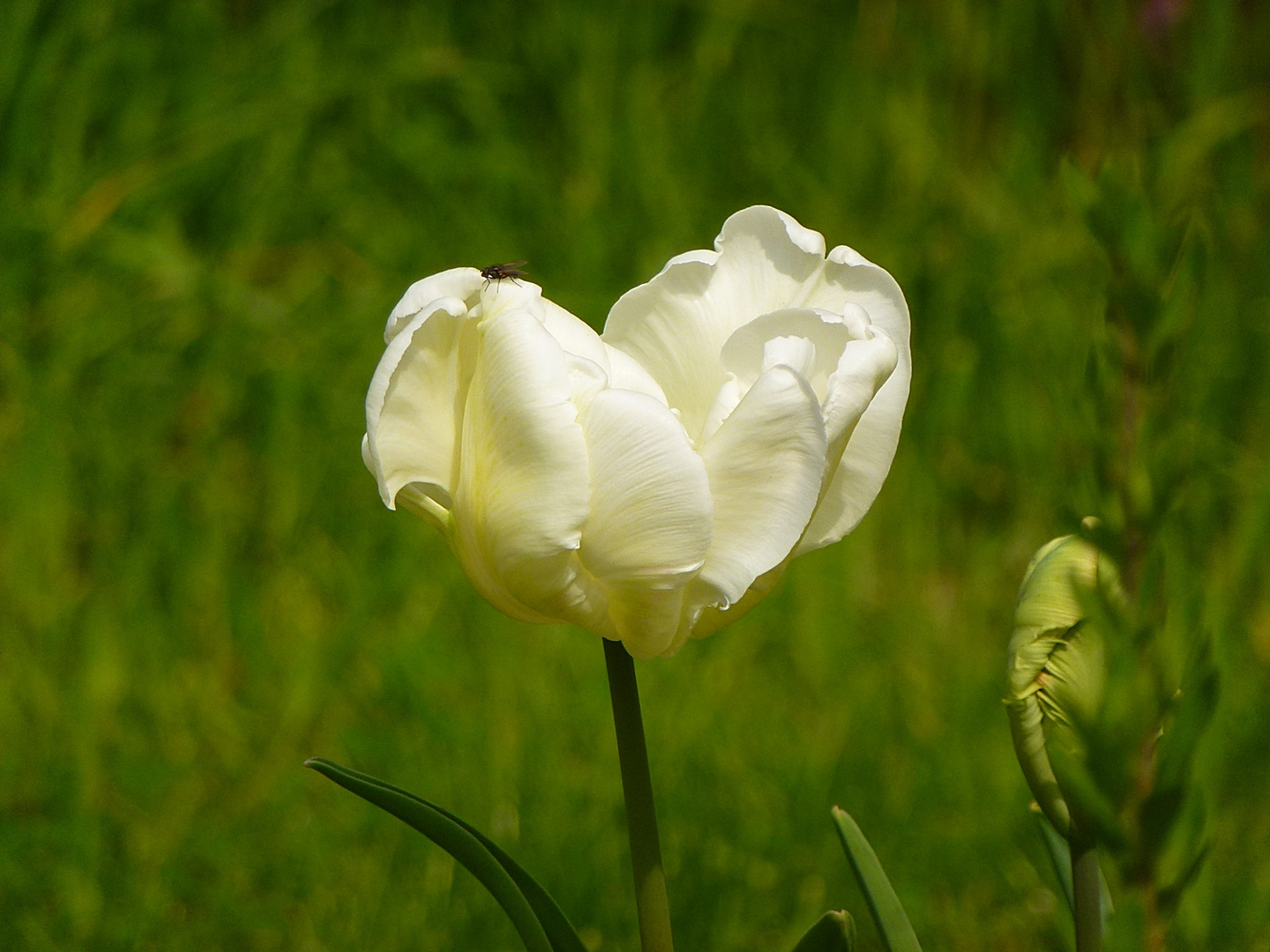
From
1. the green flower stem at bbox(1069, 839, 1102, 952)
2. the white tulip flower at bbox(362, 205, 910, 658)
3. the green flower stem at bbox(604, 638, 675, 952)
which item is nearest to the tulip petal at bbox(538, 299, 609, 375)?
the white tulip flower at bbox(362, 205, 910, 658)

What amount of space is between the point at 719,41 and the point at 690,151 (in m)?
0.24

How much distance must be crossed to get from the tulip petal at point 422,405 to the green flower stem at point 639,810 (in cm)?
9

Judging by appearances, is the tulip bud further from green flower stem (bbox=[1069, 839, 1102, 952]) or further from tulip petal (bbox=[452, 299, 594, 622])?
tulip petal (bbox=[452, 299, 594, 622])

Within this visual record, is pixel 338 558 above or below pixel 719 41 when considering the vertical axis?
below

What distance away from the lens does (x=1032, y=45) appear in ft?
6.32

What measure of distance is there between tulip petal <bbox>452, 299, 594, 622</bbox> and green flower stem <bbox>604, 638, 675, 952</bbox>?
0.04 m

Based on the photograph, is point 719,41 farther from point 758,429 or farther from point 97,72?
point 758,429

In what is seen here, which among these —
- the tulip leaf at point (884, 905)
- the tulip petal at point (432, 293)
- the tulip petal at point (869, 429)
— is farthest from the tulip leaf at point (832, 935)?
the tulip petal at point (432, 293)

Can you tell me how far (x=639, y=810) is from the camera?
1.30 feet

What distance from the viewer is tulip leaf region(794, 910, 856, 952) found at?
0.42m

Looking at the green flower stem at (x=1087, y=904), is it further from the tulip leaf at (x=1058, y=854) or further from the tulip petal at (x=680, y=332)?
the tulip petal at (x=680, y=332)

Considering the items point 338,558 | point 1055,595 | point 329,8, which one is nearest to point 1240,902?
point 1055,595

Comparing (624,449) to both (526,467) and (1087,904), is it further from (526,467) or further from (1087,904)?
(1087,904)

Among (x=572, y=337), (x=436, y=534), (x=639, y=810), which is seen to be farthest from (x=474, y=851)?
(x=436, y=534)
